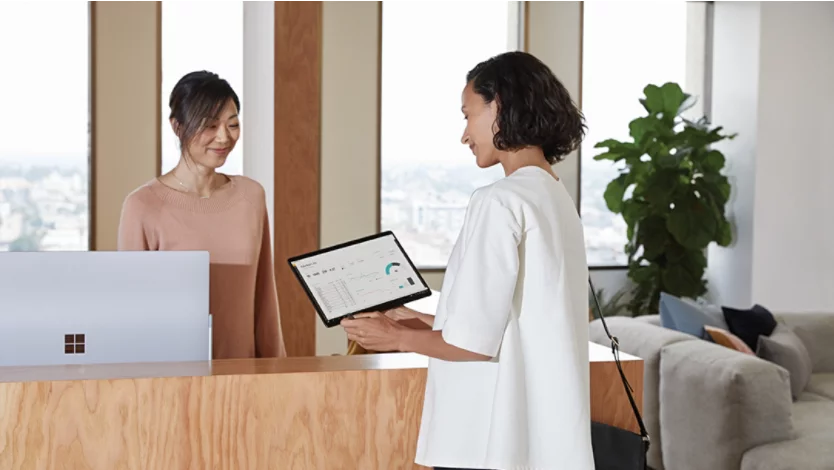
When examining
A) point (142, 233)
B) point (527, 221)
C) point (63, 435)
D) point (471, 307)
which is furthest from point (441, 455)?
point (142, 233)

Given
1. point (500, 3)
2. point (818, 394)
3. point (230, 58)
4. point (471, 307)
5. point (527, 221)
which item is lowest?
point (818, 394)

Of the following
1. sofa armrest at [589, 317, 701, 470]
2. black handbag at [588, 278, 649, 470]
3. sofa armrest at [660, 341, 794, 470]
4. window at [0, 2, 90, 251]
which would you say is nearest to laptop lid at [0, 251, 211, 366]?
black handbag at [588, 278, 649, 470]

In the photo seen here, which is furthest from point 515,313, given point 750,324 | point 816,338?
point 816,338

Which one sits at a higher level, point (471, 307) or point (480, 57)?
point (480, 57)

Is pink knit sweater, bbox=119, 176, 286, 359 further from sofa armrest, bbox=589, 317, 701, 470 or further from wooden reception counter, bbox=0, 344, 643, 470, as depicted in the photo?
sofa armrest, bbox=589, 317, 701, 470

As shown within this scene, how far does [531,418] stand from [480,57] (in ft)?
16.9

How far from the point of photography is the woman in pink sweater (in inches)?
95.1

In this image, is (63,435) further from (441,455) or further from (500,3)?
(500,3)

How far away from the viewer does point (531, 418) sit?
5.17 feet

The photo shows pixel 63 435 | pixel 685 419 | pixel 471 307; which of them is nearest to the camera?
pixel 471 307

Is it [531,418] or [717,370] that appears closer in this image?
[531,418]

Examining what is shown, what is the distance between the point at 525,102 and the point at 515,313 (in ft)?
1.28

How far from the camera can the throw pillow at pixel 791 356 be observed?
4.47 meters

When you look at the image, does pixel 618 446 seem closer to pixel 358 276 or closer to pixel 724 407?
pixel 358 276
